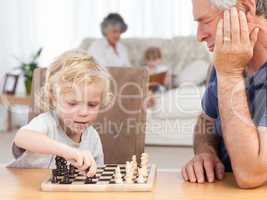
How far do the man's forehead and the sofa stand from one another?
3419 millimetres

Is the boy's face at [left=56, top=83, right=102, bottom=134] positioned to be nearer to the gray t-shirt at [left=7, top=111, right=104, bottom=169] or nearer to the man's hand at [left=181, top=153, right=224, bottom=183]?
the gray t-shirt at [left=7, top=111, right=104, bottom=169]

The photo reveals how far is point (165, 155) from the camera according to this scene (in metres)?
4.65

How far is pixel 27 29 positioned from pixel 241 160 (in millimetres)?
5680

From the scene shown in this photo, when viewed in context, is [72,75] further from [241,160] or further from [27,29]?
[27,29]

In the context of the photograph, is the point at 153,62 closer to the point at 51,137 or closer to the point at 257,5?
the point at 51,137

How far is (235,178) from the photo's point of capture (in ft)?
4.30

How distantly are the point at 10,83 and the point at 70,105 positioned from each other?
4963mm

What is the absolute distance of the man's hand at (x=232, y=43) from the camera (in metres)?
1.27

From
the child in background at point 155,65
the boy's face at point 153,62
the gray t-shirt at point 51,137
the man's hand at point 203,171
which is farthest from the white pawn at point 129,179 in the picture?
the boy's face at point 153,62

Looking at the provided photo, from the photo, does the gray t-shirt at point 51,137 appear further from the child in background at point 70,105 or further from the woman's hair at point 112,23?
the woman's hair at point 112,23

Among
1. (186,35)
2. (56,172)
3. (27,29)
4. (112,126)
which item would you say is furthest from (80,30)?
(56,172)

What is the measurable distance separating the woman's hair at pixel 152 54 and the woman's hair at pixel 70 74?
4142 mm

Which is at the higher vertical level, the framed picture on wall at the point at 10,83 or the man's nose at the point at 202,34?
the man's nose at the point at 202,34

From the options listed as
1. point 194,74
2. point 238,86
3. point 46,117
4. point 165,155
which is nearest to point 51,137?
point 46,117
